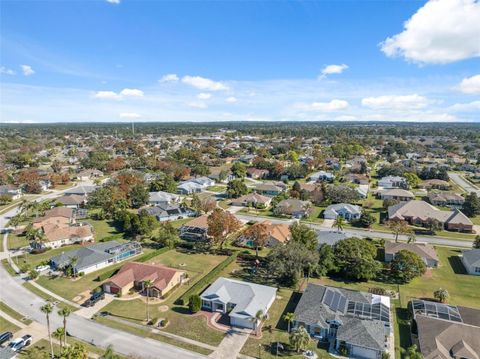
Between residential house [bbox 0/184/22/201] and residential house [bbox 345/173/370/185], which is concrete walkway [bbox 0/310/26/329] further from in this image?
residential house [bbox 345/173/370/185]

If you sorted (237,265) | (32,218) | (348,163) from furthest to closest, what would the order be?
(348,163)
(32,218)
(237,265)

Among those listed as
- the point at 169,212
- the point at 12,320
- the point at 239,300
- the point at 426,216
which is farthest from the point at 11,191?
the point at 426,216

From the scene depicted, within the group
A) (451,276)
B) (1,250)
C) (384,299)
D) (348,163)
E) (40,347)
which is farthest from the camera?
(348,163)

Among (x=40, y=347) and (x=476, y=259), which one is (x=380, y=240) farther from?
(x=40, y=347)

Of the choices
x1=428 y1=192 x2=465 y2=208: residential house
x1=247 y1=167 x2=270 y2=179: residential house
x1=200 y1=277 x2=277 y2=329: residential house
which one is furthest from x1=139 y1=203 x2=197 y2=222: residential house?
x1=428 y1=192 x2=465 y2=208: residential house

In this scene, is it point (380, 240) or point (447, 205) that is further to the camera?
point (447, 205)

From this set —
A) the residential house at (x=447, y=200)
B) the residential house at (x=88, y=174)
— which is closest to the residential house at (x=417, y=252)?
the residential house at (x=447, y=200)

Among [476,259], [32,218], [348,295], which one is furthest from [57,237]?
[476,259]

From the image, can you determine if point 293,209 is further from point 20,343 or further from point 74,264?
point 20,343
